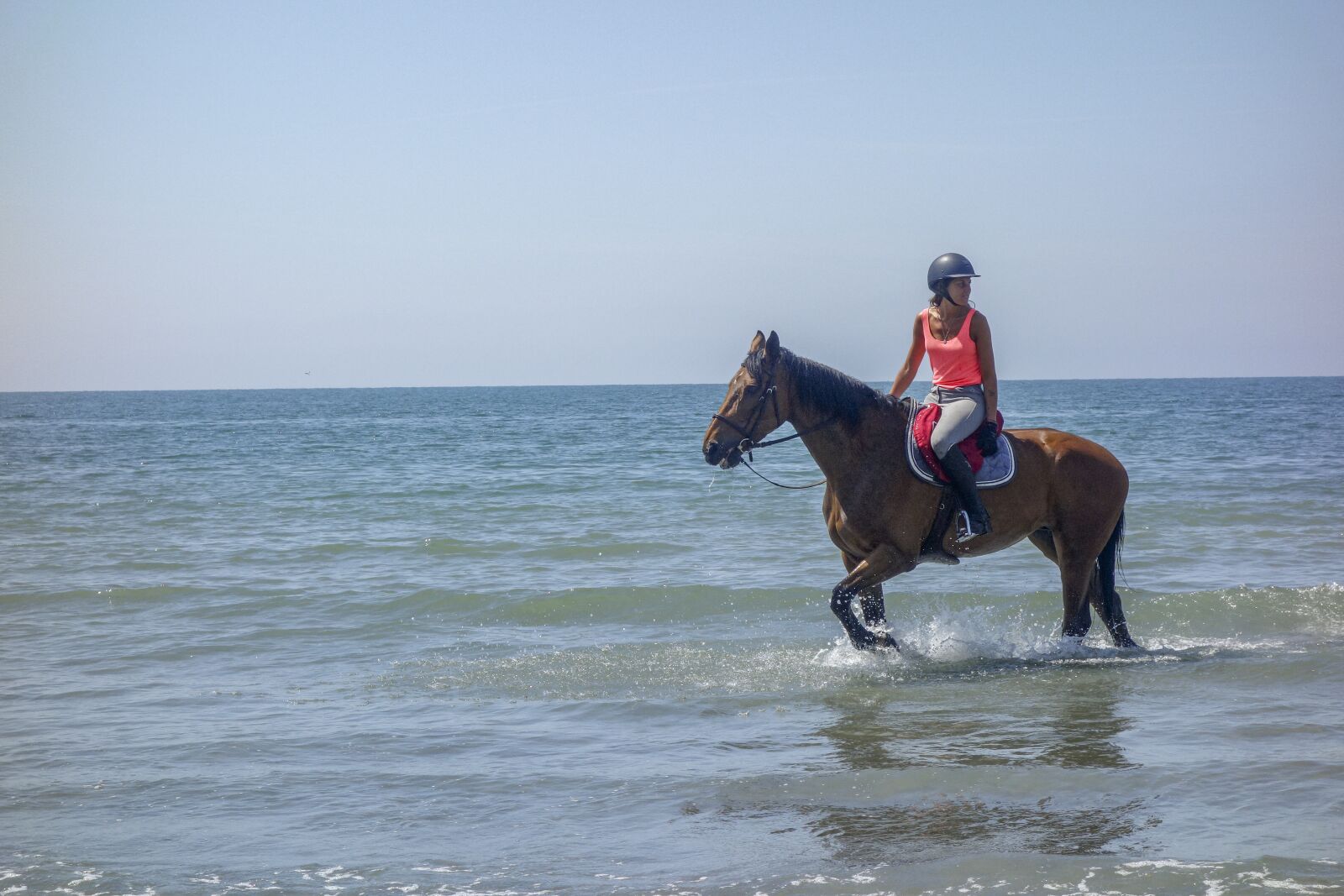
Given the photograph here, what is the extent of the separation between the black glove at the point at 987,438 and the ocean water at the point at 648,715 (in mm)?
1605

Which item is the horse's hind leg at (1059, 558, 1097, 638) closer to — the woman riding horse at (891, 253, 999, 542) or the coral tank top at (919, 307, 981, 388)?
the woman riding horse at (891, 253, 999, 542)

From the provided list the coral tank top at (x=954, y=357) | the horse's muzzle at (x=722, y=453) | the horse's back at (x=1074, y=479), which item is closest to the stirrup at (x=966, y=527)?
the horse's back at (x=1074, y=479)

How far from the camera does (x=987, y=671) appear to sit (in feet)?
27.5

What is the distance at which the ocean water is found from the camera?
489 cm

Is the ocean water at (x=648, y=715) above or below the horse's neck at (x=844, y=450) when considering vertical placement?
below


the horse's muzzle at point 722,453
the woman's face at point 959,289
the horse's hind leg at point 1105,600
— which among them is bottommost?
the horse's hind leg at point 1105,600

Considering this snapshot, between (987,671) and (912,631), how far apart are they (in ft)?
4.33

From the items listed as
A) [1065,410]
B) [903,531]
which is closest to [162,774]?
[903,531]

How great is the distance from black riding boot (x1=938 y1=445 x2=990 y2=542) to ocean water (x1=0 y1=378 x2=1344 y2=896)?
1.08 m

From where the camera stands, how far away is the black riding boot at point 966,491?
318 inches

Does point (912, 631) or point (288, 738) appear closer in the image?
point (288, 738)

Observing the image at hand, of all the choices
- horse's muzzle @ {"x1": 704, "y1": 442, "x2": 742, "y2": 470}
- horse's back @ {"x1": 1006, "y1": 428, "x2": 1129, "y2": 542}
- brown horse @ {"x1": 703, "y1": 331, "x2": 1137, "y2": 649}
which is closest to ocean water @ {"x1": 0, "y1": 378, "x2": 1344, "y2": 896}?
brown horse @ {"x1": 703, "y1": 331, "x2": 1137, "y2": 649}

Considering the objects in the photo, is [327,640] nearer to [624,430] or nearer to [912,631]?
[912,631]

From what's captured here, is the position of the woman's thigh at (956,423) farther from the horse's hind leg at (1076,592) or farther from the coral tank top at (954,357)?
the horse's hind leg at (1076,592)
